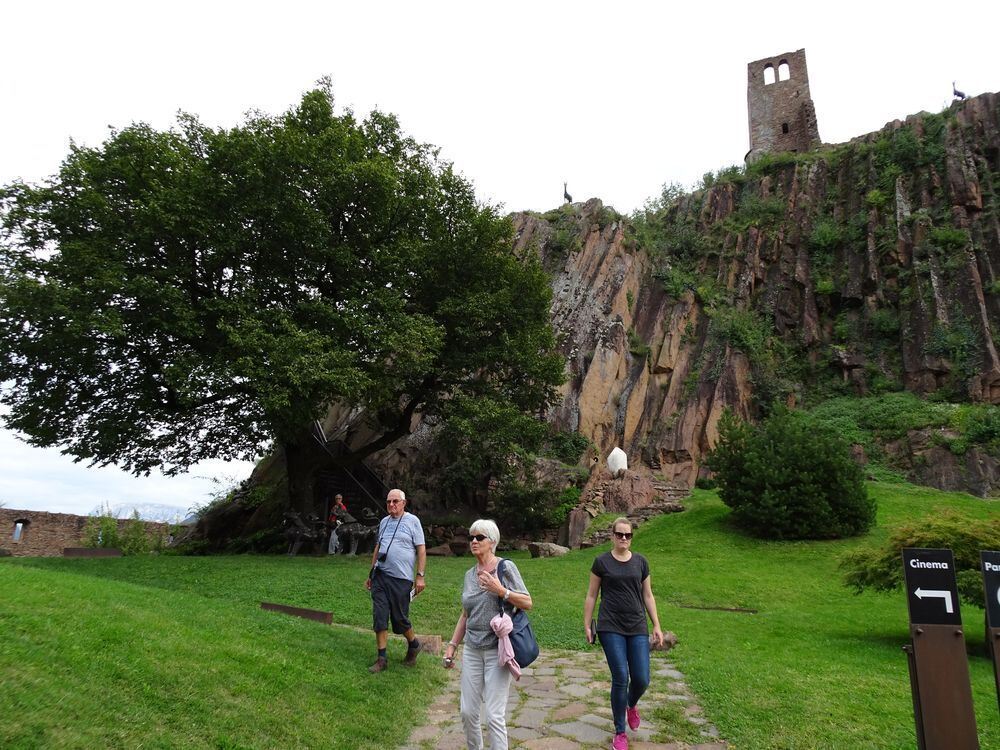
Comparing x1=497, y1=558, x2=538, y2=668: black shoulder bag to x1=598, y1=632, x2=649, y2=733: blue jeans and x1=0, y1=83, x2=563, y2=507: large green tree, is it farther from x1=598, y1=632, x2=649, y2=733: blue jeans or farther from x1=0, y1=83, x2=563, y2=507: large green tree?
x1=0, y1=83, x2=563, y2=507: large green tree

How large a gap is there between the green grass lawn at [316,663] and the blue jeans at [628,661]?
0.87 metres

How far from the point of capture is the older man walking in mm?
6750

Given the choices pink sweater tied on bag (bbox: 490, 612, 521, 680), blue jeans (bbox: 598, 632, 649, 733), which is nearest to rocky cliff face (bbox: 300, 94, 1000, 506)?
blue jeans (bbox: 598, 632, 649, 733)

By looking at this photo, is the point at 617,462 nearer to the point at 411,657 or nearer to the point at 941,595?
the point at 411,657

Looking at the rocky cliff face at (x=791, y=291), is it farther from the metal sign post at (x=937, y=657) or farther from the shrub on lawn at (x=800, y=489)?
the metal sign post at (x=937, y=657)

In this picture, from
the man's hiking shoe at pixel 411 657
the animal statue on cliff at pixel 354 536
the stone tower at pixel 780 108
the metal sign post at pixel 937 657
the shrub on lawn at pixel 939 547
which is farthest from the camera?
the stone tower at pixel 780 108

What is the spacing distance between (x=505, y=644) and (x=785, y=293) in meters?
30.5

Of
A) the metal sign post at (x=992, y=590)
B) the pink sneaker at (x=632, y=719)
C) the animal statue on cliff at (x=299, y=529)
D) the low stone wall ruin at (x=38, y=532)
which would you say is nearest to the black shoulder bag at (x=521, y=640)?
the pink sneaker at (x=632, y=719)

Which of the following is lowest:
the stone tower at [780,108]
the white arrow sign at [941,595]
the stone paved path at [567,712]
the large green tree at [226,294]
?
the stone paved path at [567,712]

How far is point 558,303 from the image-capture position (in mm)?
30531

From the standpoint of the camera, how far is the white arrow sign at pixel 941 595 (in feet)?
13.9

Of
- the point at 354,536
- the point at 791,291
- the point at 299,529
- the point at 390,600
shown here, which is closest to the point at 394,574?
the point at 390,600

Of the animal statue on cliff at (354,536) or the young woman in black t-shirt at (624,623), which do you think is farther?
the animal statue on cliff at (354,536)

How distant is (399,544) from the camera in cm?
691
